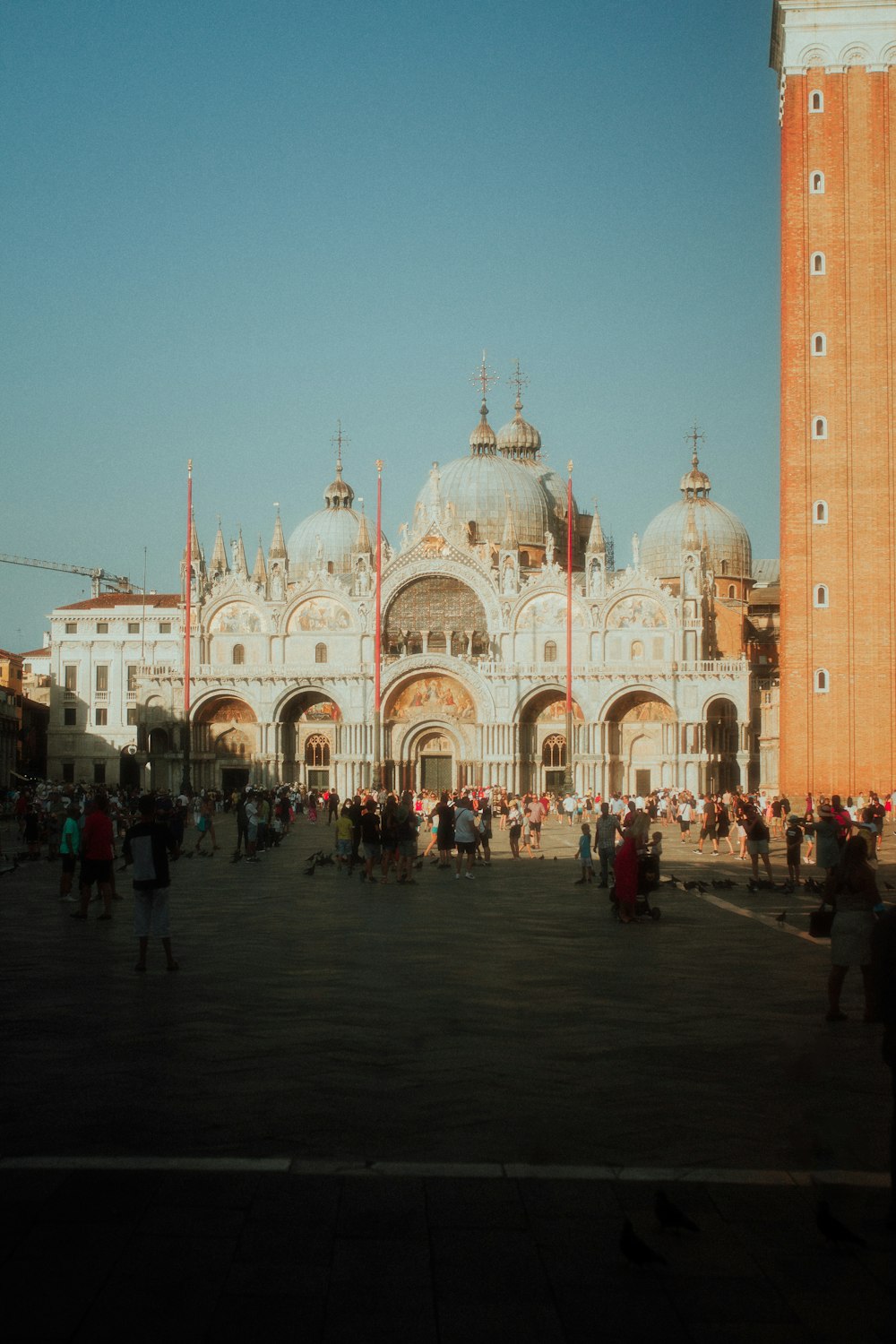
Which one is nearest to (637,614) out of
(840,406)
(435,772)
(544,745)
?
(544,745)

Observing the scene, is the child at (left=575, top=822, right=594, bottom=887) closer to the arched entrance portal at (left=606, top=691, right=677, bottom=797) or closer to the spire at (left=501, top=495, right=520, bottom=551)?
the arched entrance portal at (left=606, top=691, right=677, bottom=797)

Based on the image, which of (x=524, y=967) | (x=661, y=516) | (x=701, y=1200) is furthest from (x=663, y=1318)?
(x=661, y=516)

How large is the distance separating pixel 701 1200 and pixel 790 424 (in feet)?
129

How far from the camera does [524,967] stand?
40.8ft

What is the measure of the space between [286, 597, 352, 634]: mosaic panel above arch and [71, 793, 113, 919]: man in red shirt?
144ft

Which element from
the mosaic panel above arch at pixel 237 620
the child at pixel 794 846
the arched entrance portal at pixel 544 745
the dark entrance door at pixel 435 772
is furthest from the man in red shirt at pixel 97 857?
the mosaic panel above arch at pixel 237 620

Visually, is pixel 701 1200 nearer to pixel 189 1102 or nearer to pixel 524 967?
pixel 189 1102

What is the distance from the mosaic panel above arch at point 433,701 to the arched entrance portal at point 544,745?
92.6 inches

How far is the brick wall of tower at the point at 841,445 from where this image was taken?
42.7 meters

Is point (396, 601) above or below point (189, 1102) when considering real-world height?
above

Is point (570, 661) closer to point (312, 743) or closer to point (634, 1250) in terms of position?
point (312, 743)

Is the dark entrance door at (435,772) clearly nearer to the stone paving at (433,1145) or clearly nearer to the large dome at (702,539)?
the large dome at (702,539)

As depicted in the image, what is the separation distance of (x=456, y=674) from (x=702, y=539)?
15.6 metres

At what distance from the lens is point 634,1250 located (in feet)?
16.8
